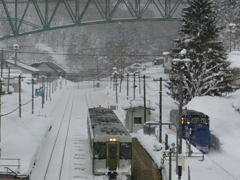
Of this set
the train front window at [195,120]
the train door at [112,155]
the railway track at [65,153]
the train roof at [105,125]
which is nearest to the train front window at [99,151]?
the train door at [112,155]

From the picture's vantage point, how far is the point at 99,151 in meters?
19.0

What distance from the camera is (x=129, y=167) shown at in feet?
62.7

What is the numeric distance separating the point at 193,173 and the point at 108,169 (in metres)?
4.82

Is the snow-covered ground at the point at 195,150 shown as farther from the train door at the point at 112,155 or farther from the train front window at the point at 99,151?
the train front window at the point at 99,151

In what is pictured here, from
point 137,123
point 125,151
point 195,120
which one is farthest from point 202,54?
point 125,151

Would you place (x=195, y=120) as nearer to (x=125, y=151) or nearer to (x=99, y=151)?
(x=125, y=151)

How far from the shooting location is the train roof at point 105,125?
19.7m

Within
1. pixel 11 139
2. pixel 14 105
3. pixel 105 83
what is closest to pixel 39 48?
pixel 105 83

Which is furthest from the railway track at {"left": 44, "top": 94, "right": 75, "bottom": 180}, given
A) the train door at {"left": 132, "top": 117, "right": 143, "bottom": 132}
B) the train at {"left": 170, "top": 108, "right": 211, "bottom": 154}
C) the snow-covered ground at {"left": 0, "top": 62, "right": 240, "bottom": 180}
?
the train at {"left": 170, "top": 108, "right": 211, "bottom": 154}

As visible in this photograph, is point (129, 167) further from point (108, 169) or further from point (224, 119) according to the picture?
point (224, 119)

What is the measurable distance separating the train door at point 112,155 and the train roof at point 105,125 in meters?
0.62

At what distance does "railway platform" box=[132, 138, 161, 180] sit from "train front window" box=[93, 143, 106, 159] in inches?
88.5

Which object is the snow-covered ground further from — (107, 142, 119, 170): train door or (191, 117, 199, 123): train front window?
(107, 142, 119, 170): train door

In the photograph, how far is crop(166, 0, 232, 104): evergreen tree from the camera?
44562mm
